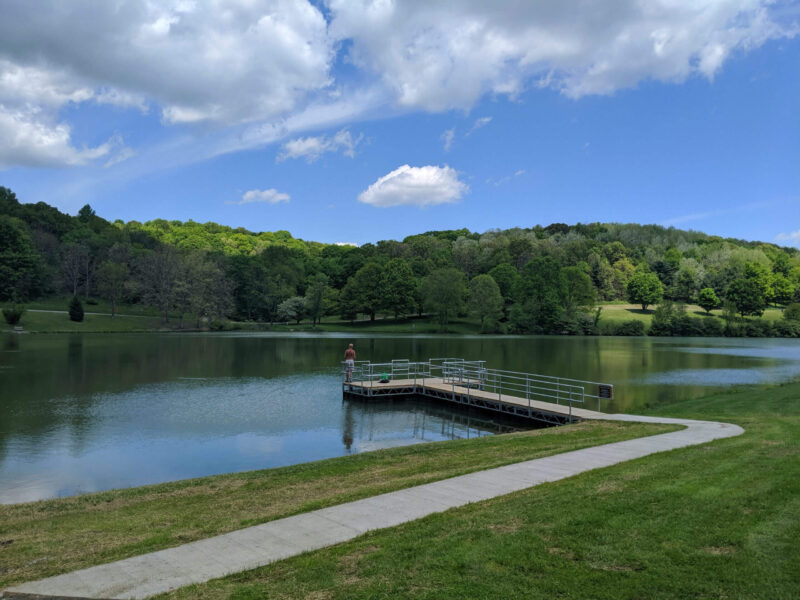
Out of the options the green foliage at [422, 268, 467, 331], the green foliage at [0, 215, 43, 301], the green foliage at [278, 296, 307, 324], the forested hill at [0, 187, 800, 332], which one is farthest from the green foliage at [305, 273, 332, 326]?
the green foliage at [0, 215, 43, 301]

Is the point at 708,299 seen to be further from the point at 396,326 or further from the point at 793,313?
the point at 396,326

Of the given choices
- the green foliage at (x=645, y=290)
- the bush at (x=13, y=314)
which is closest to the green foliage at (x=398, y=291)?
the green foliage at (x=645, y=290)

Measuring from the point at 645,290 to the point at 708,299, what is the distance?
38.3ft

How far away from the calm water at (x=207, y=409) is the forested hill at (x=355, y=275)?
46.0m

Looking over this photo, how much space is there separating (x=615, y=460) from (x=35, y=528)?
10.6 m

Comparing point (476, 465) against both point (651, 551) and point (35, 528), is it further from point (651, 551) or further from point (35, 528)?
point (35, 528)

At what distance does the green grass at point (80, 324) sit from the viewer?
7050 cm

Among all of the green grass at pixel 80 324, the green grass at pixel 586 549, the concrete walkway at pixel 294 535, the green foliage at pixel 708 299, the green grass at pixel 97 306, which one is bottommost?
the concrete walkway at pixel 294 535

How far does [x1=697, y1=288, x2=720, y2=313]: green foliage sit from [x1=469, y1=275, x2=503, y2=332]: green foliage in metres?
43.4

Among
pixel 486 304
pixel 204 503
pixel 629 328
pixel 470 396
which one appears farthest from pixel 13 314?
pixel 629 328

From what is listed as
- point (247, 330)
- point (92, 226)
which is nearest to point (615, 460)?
point (247, 330)

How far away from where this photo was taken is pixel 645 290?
364ft

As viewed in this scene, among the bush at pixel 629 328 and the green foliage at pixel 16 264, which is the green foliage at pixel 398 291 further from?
the green foliage at pixel 16 264

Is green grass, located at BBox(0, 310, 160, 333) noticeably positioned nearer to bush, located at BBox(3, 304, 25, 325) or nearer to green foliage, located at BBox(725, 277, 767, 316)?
bush, located at BBox(3, 304, 25, 325)
